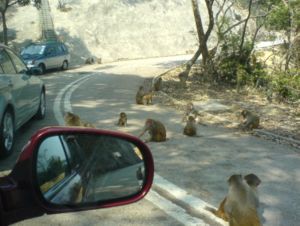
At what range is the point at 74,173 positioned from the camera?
2.29 metres

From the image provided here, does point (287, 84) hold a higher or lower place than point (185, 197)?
lower

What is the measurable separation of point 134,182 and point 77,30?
1580 inches

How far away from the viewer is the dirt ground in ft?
36.0

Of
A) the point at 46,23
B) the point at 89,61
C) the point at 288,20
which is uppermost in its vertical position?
the point at 288,20

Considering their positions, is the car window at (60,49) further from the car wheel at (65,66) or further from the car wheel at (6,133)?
the car wheel at (6,133)

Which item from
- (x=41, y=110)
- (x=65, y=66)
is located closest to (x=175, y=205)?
(x=41, y=110)

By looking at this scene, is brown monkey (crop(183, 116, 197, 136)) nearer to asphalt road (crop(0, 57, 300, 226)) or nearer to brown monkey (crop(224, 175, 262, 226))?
asphalt road (crop(0, 57, 300, 226))

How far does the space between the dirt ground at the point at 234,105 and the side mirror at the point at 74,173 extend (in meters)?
7.02

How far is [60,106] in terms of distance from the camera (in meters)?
12.9

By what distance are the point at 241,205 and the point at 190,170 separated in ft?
8.60

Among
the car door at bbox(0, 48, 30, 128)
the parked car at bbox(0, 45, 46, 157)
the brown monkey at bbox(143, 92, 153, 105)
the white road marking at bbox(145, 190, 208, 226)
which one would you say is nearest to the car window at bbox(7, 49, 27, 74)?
the parked car at bbox(0, 45, 46, 157)

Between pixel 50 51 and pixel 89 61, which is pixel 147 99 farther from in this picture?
pixel 89 61

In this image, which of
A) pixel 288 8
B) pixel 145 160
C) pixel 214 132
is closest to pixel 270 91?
pixel 288 8

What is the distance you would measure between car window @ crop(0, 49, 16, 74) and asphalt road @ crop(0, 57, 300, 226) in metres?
1.24
